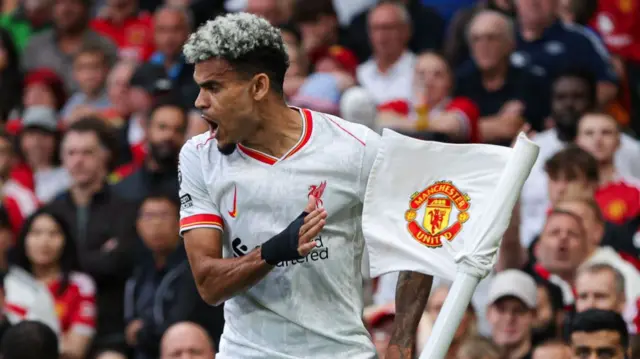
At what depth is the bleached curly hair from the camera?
220 inches

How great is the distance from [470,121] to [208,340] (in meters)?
2.94

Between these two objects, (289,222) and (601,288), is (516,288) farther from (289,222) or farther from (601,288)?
(289,222)

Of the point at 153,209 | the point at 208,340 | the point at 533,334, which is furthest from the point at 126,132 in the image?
the point at 533,334

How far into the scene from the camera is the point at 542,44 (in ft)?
38.2

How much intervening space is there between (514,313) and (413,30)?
4.13 metres

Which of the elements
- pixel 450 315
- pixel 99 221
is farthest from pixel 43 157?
pixel 450 315

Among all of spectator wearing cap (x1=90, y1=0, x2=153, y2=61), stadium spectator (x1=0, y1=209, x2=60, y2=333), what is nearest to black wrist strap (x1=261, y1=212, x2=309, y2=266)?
stadium spectator (x1=0, y1=209, x2=60, y2=333)

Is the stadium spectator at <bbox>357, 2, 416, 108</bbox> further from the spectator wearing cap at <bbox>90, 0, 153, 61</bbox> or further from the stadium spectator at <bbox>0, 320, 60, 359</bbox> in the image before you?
the stadium spectator at <bbox>0, 320, 60, 359</bbox>

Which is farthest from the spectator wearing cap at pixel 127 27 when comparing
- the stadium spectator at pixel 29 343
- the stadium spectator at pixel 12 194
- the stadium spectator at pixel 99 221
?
the stadium spectator at pixel 29 343

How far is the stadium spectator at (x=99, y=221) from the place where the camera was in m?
10.4

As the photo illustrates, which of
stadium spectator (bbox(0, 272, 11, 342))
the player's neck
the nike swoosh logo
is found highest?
the player's neck

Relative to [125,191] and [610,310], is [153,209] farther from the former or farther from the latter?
[610,310]

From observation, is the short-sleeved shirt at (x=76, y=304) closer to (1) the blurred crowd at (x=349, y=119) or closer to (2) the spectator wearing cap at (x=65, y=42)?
(1) the blurred crowd at (x=349, y=119)

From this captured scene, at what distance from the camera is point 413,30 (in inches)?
491
